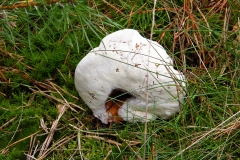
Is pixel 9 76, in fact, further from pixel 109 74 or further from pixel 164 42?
pixel 164 42

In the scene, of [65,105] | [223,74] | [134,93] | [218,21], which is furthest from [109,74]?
[218,21]

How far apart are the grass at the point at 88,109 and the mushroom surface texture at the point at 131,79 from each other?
7 cm

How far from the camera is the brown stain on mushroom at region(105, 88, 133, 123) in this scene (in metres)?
2.18

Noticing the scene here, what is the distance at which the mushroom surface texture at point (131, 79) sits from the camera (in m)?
2.06

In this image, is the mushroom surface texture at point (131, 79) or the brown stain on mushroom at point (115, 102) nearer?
the mushroom surface texture at point (131, 79)

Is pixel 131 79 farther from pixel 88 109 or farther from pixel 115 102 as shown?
pixel 88 109

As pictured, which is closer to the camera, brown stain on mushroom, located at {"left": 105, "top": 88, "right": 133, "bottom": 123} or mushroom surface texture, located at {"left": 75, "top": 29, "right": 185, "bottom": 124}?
mushroom surface texture, located at {"left": 75, "top": 29, "right": 185, "bottom": 124}

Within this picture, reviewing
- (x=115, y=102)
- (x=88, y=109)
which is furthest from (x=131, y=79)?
(x=88, y=109)

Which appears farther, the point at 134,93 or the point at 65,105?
the point at 65,105

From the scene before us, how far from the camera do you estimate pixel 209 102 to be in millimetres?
2174

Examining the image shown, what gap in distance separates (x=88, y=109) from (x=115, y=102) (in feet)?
0.84

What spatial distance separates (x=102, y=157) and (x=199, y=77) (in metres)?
0.64

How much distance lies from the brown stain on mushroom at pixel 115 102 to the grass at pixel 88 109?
0.04m

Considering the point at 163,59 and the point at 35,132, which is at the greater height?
the point at 163,59
